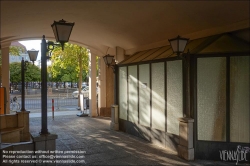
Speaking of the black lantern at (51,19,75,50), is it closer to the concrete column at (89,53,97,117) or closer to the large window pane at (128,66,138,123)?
the large window pane at (128,66,138,123)

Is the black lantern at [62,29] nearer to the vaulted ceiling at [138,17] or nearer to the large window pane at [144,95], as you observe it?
the vaulted ceiling at [138,17]

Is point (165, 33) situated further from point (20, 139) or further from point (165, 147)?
point (20, 139)

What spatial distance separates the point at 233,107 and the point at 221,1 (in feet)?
9.50

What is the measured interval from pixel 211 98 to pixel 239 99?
2.41 ft

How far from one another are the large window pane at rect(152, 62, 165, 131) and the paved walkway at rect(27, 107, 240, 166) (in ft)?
2.83

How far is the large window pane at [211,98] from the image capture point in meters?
6.69

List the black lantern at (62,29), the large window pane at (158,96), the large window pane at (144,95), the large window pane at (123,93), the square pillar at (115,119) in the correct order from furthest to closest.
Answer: the square pillar at (115,119), the large window pane at (123,93), the large window pane at (144,95), the large window pane at (158,96), the black lantern at (62,29)

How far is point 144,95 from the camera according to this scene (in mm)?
9273

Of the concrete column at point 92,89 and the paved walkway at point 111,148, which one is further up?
the concrete column at point 92,89

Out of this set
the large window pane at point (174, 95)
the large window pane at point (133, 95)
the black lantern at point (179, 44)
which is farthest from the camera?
the large window pane at point (133, 95)

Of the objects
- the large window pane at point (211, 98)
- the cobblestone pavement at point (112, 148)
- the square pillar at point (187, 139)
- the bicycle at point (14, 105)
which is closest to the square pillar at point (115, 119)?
the cobblestone pavement at point (112, 148)

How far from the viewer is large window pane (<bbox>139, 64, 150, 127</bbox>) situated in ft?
29.7

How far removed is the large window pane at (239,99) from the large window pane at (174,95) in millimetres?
1467

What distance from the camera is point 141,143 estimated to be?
8.68 meters
